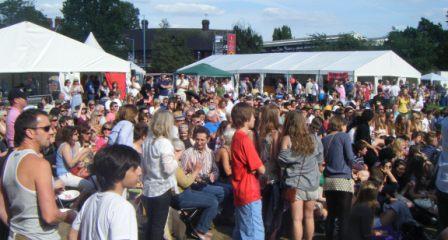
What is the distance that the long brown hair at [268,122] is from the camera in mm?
6078

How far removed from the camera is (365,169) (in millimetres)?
7746

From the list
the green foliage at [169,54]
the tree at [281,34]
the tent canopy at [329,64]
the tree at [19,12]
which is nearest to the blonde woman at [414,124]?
the tent canopy at [329,64]

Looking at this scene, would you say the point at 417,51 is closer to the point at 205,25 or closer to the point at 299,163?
the point at 205,25

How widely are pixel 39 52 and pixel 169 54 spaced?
50264 millimetres

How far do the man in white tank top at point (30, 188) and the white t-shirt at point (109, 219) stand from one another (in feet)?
1.29

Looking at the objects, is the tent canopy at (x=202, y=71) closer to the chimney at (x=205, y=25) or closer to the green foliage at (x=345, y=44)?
the green foliage at (x=345, y=44)

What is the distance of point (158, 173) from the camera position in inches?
209

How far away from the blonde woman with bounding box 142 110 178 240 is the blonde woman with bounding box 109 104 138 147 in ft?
3.30

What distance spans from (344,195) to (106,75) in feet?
57.4

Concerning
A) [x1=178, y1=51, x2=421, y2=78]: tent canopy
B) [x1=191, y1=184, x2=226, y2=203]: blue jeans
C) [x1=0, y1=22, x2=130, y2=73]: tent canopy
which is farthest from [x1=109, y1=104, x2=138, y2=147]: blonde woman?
[x1=178, y1=51, x2=421, y2=78]: tent canopy

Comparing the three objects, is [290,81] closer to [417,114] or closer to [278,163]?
[417,114]

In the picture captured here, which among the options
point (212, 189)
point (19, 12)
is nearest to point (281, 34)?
point (19, 12)

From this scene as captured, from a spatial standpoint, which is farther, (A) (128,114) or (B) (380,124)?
(B) (380,124)

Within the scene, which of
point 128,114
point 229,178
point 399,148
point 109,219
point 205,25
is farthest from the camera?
point 205,25
